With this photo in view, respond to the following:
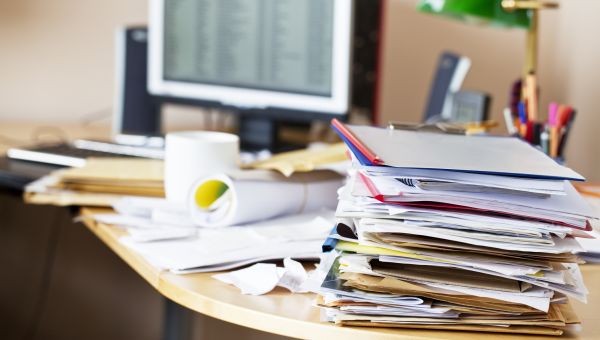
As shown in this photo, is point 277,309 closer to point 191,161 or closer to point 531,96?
point 191,161

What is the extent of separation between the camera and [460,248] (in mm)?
764

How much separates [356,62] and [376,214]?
1081 mm

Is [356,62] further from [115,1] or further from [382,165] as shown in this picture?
[382,165]

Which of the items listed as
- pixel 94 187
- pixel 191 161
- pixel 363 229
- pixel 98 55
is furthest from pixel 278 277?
pixel 98 55

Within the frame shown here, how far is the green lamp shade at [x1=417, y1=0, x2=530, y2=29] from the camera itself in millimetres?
1350

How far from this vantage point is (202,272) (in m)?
0.92

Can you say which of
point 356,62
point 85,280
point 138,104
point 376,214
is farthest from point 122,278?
point 376,214

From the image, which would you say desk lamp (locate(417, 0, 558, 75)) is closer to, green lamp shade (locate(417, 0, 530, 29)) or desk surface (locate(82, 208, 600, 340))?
green lamp shade (locate(417, 0, 530, 29))

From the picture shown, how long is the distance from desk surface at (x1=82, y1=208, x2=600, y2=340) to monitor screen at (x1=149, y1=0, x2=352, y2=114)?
2.38 ft

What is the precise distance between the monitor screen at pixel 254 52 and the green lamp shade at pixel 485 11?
214 millimetres

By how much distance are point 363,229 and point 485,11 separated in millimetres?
704

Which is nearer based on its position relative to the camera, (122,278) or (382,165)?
(382,165)

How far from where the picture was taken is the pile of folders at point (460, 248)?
76 cm

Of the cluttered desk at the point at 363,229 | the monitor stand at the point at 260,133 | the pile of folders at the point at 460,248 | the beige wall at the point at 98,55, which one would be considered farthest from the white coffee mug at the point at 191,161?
the beige wall at the point at 98,55
